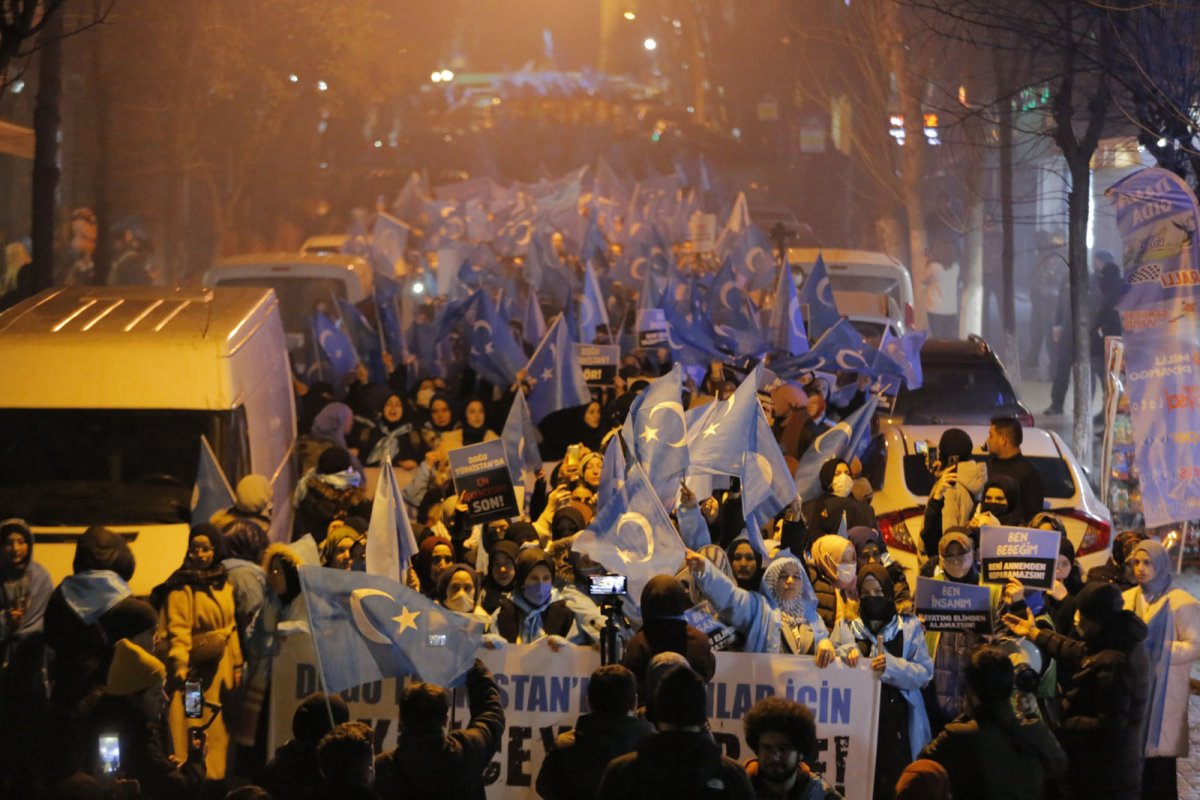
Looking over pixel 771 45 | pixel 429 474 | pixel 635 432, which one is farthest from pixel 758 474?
pixel 771 45

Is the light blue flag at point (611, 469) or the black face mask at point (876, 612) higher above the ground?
the light blue flag at point (611, 469)

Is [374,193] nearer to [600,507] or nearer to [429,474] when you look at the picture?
[429,474]

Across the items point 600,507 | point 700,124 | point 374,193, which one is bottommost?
point 600,507

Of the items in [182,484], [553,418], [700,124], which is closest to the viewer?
[182,484]

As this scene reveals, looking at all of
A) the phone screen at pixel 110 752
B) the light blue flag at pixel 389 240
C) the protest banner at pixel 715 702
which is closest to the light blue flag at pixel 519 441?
the protest banner at pixel 715 702

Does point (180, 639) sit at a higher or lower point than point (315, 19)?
lower

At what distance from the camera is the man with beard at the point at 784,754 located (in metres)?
5.75

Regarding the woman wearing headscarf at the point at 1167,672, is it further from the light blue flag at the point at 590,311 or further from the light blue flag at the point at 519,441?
the light blue flag at the point at 590,311

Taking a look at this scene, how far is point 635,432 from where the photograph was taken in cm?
948

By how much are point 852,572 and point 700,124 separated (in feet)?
189

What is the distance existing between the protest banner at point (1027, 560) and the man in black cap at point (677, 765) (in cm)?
342

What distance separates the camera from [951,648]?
8.48m

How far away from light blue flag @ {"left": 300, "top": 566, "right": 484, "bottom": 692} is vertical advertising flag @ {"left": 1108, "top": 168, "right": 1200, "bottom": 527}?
514 cm

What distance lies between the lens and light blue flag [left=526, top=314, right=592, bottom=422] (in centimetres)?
1421
